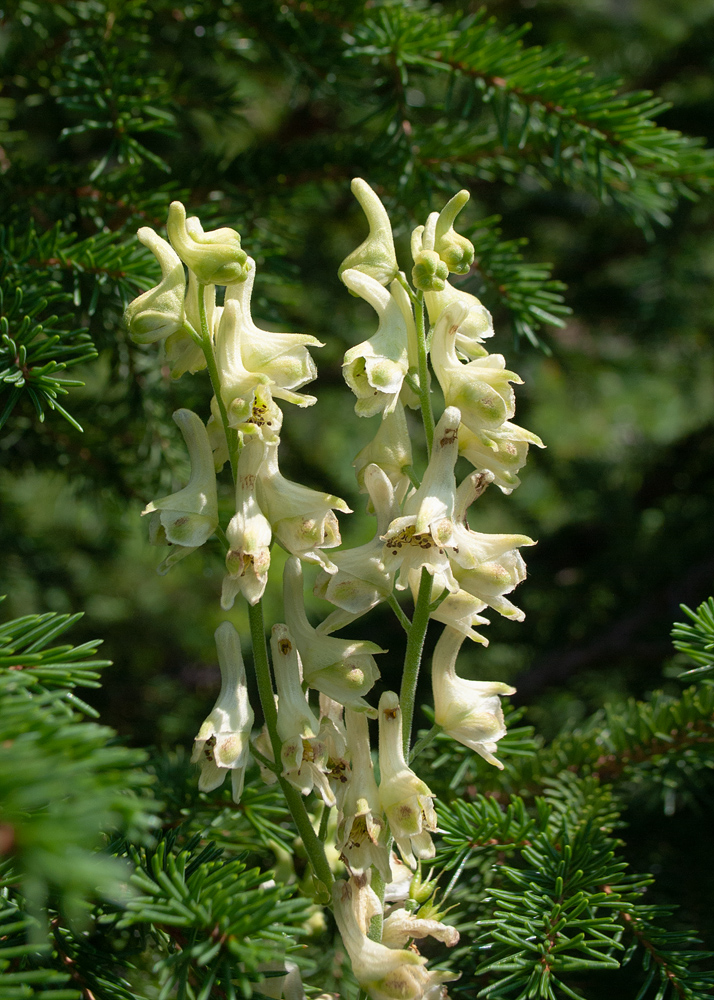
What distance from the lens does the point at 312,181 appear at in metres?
1.27

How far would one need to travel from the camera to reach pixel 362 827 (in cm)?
70

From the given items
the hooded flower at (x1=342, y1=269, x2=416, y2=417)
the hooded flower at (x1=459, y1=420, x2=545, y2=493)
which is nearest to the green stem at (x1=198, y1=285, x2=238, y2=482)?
the hooded flower at (x1=342, y1=269, x2=416, y2=417)

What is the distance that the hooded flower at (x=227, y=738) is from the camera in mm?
674

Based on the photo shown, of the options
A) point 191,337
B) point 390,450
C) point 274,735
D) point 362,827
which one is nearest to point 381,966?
point 362,827

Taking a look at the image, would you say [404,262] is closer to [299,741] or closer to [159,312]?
[159,312]

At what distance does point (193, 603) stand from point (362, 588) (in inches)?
89.3

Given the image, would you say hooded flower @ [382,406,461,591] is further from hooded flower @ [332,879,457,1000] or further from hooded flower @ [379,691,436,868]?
hooded flower @ [332,879,457,1000]

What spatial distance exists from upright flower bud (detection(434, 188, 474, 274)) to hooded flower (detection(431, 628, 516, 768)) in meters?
0.37

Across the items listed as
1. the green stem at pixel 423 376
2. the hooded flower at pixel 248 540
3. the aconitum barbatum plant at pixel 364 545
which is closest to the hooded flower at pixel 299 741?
the aconitum barbatum plant at pixel 364 545

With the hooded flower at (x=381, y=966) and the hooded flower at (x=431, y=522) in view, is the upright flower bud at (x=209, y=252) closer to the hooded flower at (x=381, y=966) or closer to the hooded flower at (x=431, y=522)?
the hooded flower at (x=431, y=522)

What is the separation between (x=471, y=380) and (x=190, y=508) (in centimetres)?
28

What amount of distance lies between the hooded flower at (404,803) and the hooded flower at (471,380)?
0.30 m

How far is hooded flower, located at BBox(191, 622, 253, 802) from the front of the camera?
2.21 ft

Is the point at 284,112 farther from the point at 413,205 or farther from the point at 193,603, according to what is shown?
the point at 193,603
